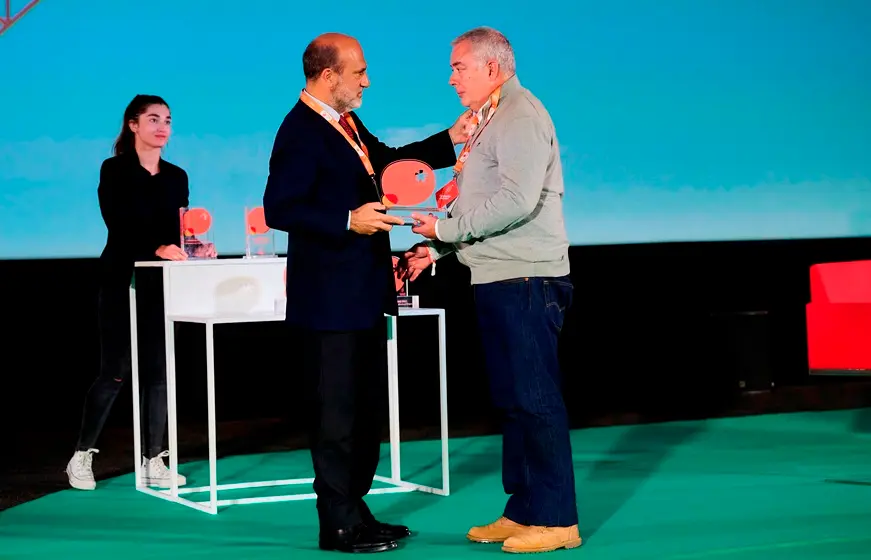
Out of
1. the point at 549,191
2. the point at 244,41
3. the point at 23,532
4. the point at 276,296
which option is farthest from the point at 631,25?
the point at 23,532

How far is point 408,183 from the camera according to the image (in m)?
4.18

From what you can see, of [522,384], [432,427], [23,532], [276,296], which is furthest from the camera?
[432,427]

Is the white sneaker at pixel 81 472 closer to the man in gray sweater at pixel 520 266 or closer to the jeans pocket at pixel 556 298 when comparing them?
the man in gray sweater at pixel 520 266

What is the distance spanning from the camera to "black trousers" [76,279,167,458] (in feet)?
16.8

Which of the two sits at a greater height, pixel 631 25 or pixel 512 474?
pixel 631 25

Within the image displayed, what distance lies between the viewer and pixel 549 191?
371 centimetres

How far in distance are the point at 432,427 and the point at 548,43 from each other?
2414mm

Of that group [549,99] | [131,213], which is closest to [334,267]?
[131,213]

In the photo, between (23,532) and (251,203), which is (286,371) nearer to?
(251,203)

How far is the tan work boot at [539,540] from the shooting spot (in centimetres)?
367

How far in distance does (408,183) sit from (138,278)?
56.9 inches

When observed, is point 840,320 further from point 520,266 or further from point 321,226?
point 321,226

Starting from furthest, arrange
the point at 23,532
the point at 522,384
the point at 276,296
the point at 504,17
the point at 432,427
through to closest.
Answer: the point at 504,17 < the point at 432,427 < the point at 276,296 < the point at 23,532 < the point at 522,384

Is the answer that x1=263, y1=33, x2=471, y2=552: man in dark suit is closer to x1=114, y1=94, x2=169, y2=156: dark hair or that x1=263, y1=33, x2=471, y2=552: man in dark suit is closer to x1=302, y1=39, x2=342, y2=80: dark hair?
x1=302, y1=39, x2=342, y2=80: dark hair
